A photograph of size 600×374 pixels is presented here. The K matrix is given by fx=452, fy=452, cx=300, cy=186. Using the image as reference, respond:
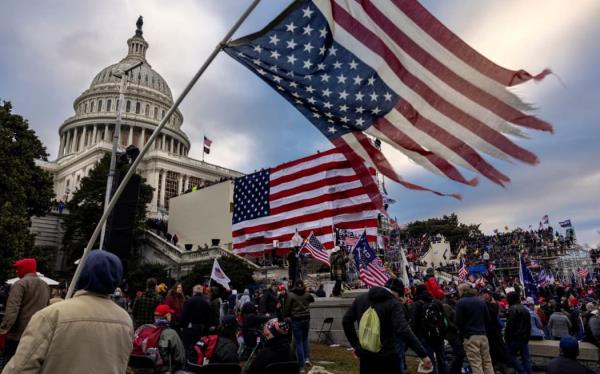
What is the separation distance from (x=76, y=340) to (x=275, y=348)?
2787mm

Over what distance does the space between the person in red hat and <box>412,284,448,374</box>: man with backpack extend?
242 inches

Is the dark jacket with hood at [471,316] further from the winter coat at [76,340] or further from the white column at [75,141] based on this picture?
the white column at [75,141]

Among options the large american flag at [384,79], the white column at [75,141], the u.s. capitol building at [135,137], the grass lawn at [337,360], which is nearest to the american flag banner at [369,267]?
the grass lawn at [337,360]

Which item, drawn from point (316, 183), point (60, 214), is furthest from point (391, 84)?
point (60, 214)

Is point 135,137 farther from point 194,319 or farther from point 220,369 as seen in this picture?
point 220,369

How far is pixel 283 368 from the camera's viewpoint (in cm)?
479

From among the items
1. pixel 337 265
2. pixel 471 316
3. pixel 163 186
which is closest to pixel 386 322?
pixel 471 316

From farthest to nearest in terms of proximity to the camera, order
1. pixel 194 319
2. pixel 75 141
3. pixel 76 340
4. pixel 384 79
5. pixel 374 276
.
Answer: pixel 75 141, pixel 374 276, pixel 194 319, pixel 384 79, pixel 76 340

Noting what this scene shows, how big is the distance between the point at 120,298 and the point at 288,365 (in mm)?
8732

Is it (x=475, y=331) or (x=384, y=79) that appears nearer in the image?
(x=384, y=79)

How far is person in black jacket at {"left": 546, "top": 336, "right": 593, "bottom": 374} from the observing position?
4719 mm

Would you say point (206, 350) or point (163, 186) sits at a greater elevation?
point (163, 186)

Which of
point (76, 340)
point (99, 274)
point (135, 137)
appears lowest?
point (76, 340)

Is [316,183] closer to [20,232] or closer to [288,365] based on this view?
[288,365]
